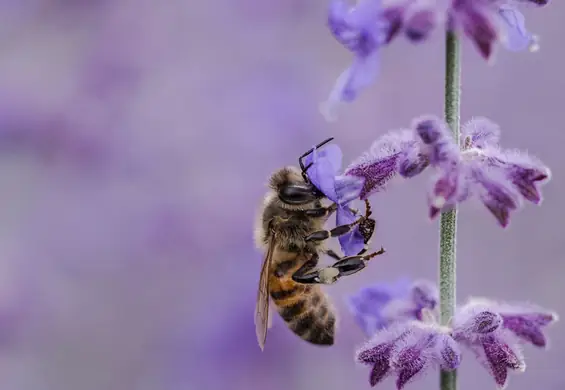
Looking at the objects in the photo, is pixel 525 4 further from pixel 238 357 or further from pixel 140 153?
pixel 140 153

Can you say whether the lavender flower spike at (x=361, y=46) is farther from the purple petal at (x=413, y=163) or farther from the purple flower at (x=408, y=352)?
the purple flower at (x=408, y=352)

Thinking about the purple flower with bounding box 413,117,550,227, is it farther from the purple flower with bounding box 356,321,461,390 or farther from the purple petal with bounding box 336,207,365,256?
the purple petal with bounding box 336,207,365,256

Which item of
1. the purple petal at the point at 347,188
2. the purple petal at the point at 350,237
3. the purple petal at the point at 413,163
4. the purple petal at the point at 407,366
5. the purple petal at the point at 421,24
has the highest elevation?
the purple petal at the point at 421,24


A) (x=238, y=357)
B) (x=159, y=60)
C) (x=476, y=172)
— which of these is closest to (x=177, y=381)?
(x=238, y=357)

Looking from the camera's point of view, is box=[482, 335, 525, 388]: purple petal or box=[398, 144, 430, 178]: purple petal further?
box=[482, 335, 525, 388]: purple petal

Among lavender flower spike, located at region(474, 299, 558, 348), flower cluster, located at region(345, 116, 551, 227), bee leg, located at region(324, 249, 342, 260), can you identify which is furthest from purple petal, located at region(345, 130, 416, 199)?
bee leg, located at region(324, 249, 342, 260)

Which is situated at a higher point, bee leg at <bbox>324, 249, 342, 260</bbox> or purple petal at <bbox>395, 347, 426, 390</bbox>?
bee leg at <bbox>324, 249, 342, 260</bbox>

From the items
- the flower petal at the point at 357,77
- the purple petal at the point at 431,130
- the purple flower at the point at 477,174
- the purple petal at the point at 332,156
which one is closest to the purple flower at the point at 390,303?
the purple petal at the point at 332,156
